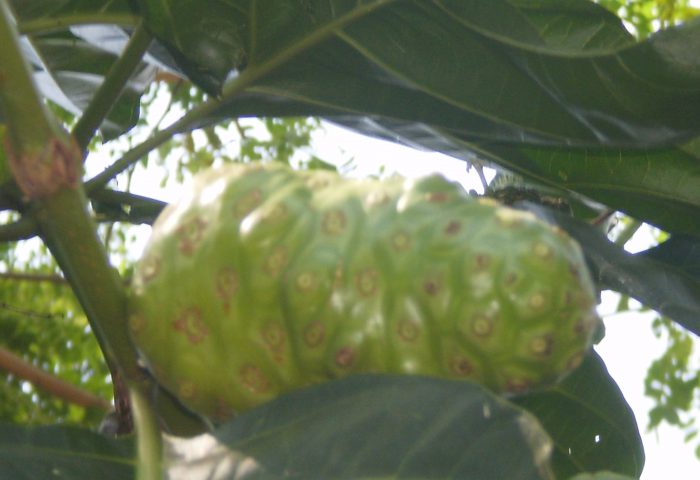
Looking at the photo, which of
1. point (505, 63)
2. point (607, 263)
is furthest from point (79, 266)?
point (607, 263)

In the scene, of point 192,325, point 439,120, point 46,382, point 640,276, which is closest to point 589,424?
point 640,276

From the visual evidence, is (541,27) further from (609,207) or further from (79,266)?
(79,266)

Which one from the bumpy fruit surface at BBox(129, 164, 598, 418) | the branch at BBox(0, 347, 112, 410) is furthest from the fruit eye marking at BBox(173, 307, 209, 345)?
the branch at BBox(0, 347, 112, 410)

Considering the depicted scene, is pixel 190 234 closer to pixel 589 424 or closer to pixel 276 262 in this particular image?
pixel 276 262

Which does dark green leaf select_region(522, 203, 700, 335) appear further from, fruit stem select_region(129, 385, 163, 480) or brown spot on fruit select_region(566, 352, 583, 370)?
fruit stem select_region(129, 385, 163, 480)

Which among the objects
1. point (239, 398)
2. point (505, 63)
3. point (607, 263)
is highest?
point (505, 63)

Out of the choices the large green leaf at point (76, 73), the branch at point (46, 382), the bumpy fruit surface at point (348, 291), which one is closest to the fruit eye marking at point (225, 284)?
the bumpy fruit surface at point (348, 291)

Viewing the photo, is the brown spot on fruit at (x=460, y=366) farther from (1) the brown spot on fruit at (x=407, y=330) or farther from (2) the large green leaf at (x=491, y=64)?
(2) the large green leaf at (x=491, y=64)
